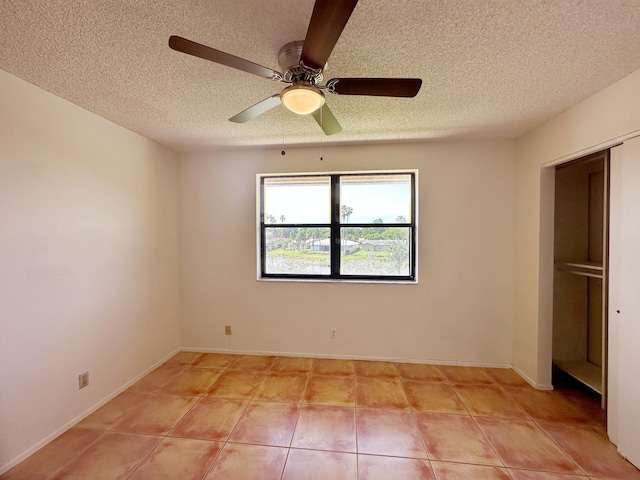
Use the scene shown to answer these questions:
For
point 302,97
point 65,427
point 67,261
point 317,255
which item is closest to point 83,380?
point 65,427

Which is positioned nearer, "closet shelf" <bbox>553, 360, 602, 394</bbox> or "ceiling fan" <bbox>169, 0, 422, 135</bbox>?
"ceiling fan" <bbox>169, 0, 422, 135</bbox>

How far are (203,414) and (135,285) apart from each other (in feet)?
4.65

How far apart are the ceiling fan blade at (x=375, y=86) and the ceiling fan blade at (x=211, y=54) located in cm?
32

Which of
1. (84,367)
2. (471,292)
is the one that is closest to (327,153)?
(471,292)

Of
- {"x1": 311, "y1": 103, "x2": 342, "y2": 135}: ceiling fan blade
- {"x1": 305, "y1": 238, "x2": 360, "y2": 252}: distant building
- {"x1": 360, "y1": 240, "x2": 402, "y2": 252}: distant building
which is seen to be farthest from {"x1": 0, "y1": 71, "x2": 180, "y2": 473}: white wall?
{"x1": 360, "y1": 240, "x2": 402, "y2": 252}: distant building

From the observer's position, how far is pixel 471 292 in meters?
2.94

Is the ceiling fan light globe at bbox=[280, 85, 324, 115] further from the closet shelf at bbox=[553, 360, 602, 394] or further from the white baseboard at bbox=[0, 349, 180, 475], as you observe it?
the closet shelf at bbox=[553, 360, 602, 394]

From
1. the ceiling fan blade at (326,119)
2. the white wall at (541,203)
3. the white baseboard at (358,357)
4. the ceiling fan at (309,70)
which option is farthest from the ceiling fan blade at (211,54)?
the white baseboard at (358,357)

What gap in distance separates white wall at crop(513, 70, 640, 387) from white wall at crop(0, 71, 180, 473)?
12.7ft

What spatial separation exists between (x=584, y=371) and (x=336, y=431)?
2.42 metres

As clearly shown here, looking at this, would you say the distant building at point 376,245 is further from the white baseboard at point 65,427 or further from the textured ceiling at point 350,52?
the white baseboard at point 65,427

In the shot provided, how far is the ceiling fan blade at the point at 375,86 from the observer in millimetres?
1316

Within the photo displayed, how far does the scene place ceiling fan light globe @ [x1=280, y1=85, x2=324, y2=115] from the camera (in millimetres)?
1316

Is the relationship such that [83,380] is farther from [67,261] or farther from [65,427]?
[67,261]
